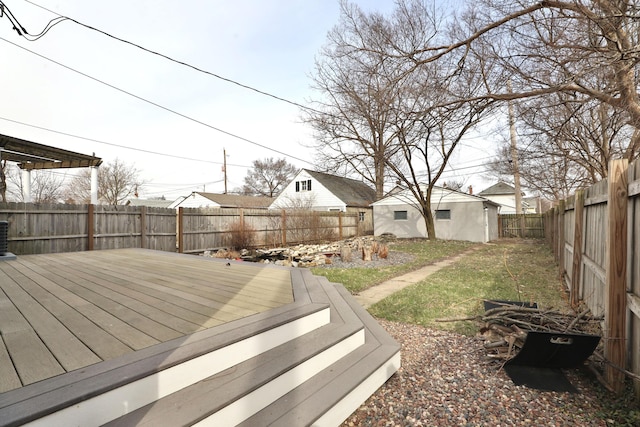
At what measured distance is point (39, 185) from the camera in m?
27.2

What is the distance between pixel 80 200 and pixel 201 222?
30.1 m

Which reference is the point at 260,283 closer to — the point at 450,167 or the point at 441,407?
the point at 441,407

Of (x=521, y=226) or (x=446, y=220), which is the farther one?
(x=521, y=226)

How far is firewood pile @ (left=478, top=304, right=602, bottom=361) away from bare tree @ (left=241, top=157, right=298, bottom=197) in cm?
3637

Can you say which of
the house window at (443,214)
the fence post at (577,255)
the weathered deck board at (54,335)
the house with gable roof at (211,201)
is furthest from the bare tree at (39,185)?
the fence post at (577,255)

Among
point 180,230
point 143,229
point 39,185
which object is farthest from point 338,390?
point 39,185

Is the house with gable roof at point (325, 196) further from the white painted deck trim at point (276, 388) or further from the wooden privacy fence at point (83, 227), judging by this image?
the white painted deck trim at point (276, 388)

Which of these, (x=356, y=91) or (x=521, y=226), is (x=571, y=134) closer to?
(x=356, y=91)

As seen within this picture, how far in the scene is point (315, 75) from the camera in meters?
13.2

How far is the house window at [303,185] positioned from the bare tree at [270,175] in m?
14.7

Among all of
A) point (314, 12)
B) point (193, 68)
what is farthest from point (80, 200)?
point (314, 12)

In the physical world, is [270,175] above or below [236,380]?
above

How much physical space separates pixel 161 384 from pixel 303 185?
73.7 ft

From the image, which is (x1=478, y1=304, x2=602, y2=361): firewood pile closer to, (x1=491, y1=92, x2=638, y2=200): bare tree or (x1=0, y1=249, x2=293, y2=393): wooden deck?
(x1=0, y1=249, x2=293, y2=393): wooden deck
